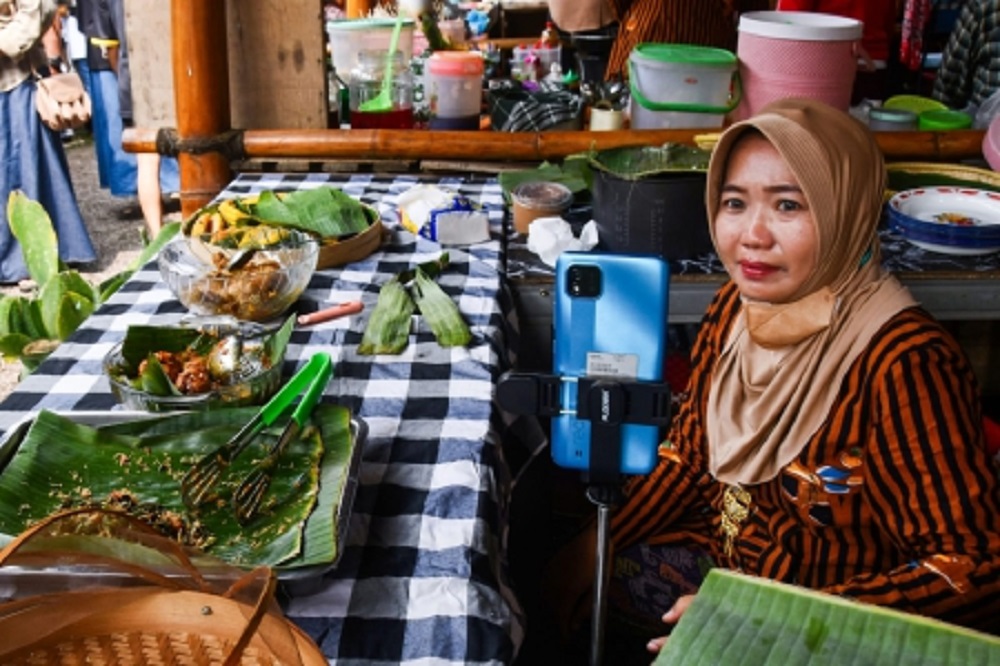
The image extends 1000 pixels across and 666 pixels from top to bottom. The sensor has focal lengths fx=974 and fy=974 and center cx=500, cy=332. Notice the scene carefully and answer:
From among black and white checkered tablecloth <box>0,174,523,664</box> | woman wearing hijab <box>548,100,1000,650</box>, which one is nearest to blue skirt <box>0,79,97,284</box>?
black and white checkered tablecloth <box>0,174,523,664</box>

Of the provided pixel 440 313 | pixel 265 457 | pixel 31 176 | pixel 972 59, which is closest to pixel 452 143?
pixel 440 313

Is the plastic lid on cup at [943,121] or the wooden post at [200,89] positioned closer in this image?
the wooden post at [200,89]

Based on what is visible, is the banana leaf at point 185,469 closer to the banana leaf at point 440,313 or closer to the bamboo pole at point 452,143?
the banana leaf at point 440,313

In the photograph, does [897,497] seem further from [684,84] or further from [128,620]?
[684,84]

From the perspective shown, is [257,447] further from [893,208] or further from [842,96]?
[842,96]

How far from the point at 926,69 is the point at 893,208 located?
5015 mm

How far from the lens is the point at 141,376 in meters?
1.54

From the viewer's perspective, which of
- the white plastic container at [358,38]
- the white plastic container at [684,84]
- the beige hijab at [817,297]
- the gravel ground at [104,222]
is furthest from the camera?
the gravel ground at [104,222]

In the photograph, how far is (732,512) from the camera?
1887mm

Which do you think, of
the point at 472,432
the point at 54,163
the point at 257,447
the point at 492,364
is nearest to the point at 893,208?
the point at 492,364

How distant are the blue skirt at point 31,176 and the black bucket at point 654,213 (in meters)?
4.30

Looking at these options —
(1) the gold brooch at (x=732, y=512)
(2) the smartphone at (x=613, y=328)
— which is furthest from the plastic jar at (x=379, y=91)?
(2) the smartphone at (x=613, y=328)

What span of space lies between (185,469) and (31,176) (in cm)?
492

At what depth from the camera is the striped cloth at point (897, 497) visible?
150cm
